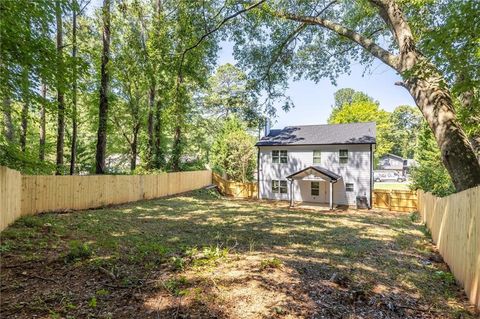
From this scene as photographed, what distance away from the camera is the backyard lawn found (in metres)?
3.12

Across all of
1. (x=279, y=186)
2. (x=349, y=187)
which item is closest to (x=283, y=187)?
(x=279, y=186)

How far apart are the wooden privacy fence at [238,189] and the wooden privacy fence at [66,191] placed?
8.62 meters

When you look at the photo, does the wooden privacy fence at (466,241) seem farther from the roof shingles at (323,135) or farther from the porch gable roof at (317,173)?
the roof shingles at (323,135)

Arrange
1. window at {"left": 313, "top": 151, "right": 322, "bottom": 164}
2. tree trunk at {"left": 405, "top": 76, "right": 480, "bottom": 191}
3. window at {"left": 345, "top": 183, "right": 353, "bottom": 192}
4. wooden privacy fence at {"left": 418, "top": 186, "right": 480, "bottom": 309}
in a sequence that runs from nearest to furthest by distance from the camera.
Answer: wooden privacy fence at {"left": 418, "top": 186, "right": 480, "bottom": 309}
tree trunk at {"left": 405, "top": 76, "right": 480, "bottom": 191}
window at {"left": 345, "top": 183, "right": 353, "bottom": 192}
window at {"left": 313, "top": 151, "right": 322, "bottom": 164}

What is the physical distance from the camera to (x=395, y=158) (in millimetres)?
56812

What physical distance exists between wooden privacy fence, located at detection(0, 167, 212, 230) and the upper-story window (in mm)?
9879

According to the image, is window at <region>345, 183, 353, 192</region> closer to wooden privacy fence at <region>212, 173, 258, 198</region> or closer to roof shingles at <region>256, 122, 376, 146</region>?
roof shingles at <region>256, 122, 376, 146</region>

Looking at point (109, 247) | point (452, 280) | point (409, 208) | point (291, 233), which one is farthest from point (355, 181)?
point (109, 247)

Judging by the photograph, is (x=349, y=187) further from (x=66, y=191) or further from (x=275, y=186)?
(x=66, y=191)

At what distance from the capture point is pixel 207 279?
376 centimetres

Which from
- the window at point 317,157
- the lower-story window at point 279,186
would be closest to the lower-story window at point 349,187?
the window at point 317,157

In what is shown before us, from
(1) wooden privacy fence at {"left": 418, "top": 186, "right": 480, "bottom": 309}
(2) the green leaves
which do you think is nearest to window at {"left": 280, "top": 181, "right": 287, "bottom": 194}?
(2) the green leaves

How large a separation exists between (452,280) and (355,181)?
16958 mm

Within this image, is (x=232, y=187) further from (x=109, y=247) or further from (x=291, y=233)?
(x=109, y=247)
